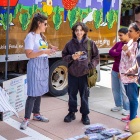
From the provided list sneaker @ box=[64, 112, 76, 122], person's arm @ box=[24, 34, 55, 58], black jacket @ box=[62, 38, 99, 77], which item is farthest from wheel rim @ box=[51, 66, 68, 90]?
person's arm @ box=[24, 34, 55, 58]

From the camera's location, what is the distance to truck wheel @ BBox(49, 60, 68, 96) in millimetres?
7059

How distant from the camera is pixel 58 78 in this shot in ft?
24.1

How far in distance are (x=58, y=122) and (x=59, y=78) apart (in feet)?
6.71

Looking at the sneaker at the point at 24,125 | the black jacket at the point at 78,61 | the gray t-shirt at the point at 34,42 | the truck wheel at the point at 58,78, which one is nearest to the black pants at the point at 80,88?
the black jacket at the point at 78,61

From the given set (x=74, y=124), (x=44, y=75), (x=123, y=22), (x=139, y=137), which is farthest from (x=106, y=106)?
(x=123, y=22)

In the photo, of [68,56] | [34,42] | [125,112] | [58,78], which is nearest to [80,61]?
[68,56]

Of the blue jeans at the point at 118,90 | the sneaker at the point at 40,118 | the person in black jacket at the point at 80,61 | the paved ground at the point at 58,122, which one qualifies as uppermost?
the person in black jacket at the point at 80,61

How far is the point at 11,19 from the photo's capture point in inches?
230

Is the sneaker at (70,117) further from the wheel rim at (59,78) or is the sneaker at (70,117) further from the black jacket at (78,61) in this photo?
the wheel rim at (59,78)

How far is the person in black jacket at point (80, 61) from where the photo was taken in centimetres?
512

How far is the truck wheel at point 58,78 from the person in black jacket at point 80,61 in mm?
1727

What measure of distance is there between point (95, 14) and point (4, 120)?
3.39 metres

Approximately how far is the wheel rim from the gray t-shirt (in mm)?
2168

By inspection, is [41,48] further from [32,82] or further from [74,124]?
[74,124]
